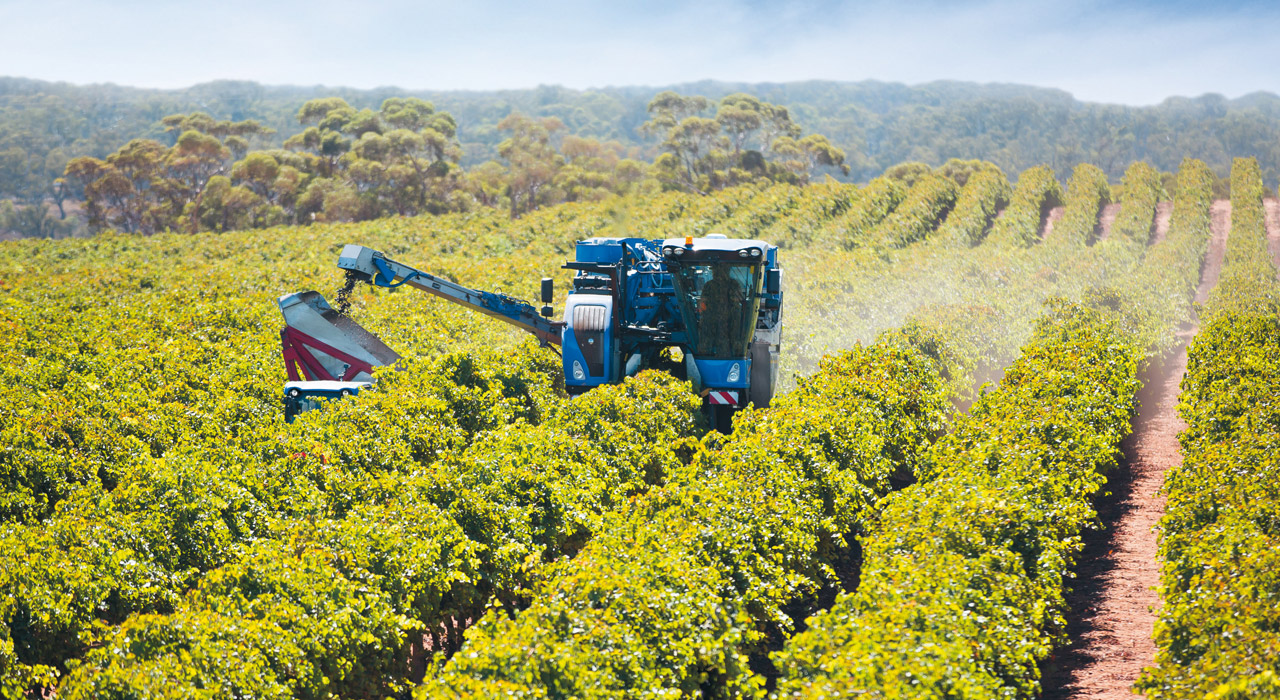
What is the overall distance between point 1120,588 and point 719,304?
700 centimetres

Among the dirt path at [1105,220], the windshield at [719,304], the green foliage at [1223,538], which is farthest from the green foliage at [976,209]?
the windshield at [719,304]

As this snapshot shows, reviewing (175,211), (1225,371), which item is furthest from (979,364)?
(175,211)

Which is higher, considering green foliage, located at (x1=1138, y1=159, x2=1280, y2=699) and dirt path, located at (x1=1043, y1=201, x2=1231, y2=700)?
green foliage, located at (x1=1138, y1=159, x2=1280, y2=699)

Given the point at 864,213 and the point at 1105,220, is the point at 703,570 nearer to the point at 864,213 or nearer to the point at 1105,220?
the point at 864,213

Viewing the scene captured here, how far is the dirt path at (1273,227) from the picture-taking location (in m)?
47.5

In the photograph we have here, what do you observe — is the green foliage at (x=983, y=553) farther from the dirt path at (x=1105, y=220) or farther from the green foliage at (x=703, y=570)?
the dirt path at (x=1105, y=220)

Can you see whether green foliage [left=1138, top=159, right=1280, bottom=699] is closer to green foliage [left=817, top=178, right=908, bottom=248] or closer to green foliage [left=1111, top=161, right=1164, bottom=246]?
green foliage [left=817, top=178, right=908, bottom=248]

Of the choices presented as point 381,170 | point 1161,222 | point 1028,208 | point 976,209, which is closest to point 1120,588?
point 976,209

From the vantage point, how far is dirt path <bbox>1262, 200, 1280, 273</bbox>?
4749 cm

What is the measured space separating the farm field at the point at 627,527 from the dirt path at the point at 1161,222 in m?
35.0

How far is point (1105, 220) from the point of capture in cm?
5616

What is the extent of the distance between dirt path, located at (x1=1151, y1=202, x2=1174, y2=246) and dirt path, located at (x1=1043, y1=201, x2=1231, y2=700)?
38.2 m

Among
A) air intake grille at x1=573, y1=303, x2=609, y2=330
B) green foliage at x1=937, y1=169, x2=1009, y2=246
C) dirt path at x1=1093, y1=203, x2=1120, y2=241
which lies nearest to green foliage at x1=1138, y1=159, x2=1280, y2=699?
air intake grille at x1=573, y1=303, x2=609, y2=330

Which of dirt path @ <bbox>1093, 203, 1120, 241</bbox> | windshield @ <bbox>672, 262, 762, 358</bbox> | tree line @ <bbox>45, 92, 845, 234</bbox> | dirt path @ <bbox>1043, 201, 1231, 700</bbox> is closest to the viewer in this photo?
dirt path @ <bbox>1043, 201, 1231, 700</bbox>
